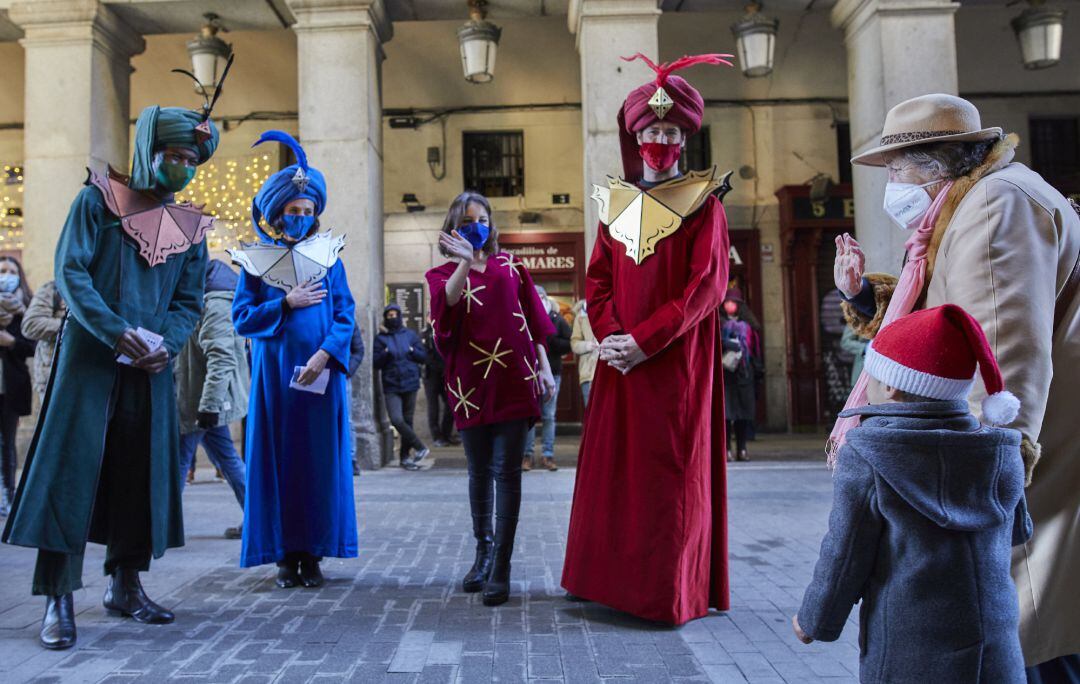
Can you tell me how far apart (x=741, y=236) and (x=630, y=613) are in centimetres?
1189

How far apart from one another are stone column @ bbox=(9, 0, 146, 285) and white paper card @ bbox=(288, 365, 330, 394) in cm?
678

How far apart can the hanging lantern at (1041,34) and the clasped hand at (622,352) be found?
8890mm

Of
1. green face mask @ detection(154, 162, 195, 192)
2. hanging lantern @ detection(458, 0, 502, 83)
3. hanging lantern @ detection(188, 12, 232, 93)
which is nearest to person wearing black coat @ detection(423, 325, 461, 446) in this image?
hanging lantern @ detection(458, 0, 502, 83)

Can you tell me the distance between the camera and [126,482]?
11.6 ft

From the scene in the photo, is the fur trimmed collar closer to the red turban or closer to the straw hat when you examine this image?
the straw hat

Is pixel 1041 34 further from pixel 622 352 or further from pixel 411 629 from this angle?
pixel 411 629

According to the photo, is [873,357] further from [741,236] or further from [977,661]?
[741,236]

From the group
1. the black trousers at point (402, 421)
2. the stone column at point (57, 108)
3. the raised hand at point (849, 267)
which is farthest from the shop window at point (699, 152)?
the raised hand at point (849, 267)

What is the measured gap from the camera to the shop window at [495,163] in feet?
48.1

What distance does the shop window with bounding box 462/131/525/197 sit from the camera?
14648 mm

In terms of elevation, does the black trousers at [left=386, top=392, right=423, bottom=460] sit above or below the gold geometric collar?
below

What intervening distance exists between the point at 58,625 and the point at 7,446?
4.00m

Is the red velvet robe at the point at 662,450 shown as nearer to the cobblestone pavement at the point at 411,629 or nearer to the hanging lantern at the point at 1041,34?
the cobblestone pavement at the point at 411,629

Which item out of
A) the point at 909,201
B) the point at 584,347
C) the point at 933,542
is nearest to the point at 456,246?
the point at 909,201
